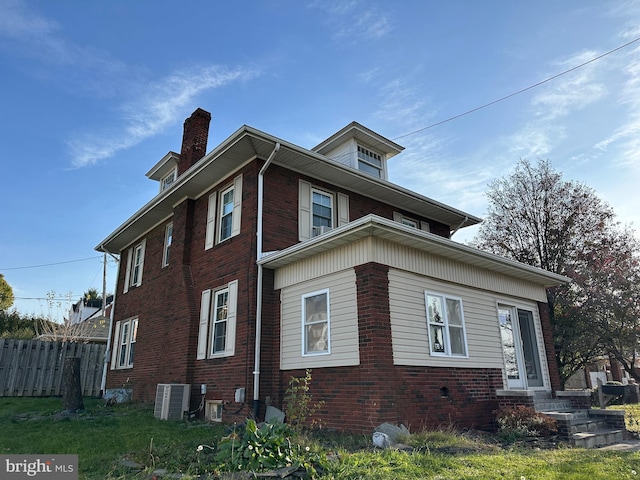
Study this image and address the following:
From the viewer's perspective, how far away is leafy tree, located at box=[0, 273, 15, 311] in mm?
32500

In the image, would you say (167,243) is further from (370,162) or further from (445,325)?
(445,325)

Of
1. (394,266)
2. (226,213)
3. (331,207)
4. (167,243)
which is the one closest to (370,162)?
(331,207)

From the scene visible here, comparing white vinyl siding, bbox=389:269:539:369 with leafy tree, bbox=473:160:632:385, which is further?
leafy tree, bbox=473:160:632:385

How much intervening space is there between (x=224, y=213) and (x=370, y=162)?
5045mm

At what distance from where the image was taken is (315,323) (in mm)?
8711

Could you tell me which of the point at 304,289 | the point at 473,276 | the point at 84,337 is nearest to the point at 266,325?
the point at 304,289

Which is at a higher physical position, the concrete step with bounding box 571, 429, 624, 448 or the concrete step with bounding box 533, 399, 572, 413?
the concrete step with bounding box 533, 399, 572, 413

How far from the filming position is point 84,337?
2177cm

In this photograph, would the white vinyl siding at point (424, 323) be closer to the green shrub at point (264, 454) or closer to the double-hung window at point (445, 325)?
the double-hung window at point (445, 325)

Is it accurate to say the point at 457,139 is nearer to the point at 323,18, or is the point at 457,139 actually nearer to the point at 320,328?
the point at 323,18

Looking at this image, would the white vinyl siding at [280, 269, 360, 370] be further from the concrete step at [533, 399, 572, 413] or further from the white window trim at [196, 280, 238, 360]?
the concrete step at [533, 399, 572, 413]

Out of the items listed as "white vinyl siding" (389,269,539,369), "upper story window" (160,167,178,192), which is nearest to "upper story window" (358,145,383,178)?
"white vinyl siding" (389,269,539,369)

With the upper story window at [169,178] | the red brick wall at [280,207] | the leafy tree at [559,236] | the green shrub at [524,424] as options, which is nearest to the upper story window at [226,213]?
the red brick wall at [280,207]

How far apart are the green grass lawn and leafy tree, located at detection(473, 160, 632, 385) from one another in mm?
10863
